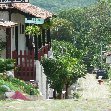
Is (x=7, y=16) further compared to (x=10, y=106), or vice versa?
(x=7, y=16)

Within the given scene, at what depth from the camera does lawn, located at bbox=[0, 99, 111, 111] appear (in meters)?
Answer: 8.28

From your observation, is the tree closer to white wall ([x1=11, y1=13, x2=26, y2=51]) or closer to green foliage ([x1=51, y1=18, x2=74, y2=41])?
white wall ([x1=11, y1=13, x2=26, y2=51])

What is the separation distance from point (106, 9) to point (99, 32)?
3745mm

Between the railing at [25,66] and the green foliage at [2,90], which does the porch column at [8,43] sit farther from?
the green foliage at [2,90]

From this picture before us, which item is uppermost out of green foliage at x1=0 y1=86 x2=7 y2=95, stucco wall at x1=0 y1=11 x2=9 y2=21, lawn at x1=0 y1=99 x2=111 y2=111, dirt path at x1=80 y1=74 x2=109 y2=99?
stucco wall at x1=0 y1=11 x2=9 y2=21

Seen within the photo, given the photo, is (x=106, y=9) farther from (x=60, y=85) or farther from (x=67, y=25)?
(x=60, y=85)

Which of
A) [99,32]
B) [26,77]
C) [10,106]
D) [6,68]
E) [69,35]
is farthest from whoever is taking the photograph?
[69,35]

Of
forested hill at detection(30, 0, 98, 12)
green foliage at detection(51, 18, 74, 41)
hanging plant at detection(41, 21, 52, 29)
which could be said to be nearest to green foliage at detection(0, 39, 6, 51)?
hanging plant at detection(41, 21, 52, 29)

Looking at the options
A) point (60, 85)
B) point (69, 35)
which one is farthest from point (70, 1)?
point (60, 85)

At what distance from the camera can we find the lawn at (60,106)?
27.2 feet

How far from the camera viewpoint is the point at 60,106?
8555mm

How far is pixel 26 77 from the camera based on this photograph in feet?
70.2

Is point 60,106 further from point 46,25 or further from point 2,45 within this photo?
point 46,25

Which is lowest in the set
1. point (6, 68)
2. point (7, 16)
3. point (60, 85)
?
point (60, 85)
